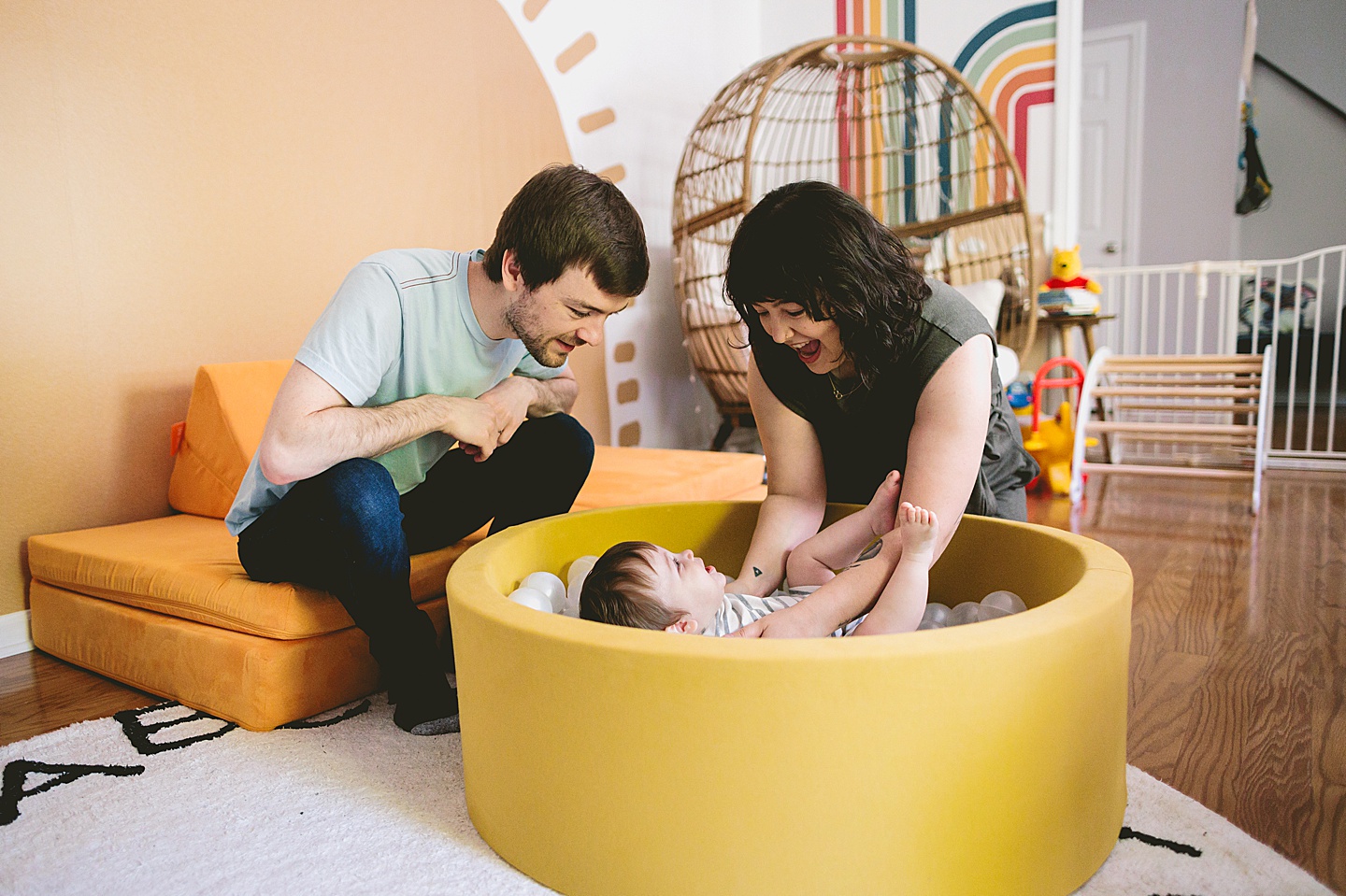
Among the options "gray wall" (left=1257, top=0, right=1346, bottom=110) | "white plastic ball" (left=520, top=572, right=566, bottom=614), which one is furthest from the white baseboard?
"gray wall" (left=1257, top=0, right=1346, bottom=110)

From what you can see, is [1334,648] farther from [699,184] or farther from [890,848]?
[699,184]

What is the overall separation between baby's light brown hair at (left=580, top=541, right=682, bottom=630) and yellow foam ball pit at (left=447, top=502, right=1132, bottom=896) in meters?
0.26

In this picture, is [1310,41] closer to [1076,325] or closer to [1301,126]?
[1301,126]

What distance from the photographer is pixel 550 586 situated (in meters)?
1.37

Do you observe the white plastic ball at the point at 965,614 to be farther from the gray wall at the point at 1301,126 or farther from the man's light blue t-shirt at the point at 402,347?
the gray wall at the point at 1301,126

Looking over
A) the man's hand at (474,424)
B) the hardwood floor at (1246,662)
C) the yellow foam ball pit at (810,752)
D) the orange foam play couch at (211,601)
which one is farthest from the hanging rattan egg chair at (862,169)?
the yellow foam ball pit at (810,752)

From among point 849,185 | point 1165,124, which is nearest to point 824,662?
point 849,185

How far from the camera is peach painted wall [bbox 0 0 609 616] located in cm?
187

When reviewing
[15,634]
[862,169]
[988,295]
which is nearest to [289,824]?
[15,634]

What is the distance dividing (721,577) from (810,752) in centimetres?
56

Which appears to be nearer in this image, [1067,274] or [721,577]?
[721,577]

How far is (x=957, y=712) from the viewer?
83cm

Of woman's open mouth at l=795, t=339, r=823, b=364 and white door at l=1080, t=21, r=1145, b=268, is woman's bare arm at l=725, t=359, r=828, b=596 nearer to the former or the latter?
woman's open mouth at l=795, t=339, r=823, b=364

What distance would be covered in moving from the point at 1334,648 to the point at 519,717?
1692 mm
